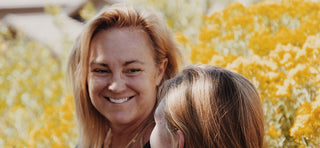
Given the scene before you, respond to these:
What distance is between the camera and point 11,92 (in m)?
4.71

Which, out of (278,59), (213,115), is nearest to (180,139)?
(213,115)

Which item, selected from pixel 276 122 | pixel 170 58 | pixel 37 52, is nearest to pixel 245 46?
pixel 276 122

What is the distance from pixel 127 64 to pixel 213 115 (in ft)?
2.30

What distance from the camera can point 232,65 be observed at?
2660 mm

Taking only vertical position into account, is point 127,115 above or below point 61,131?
above

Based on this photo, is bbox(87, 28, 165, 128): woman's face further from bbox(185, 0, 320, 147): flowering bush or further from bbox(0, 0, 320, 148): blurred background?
bbox(185, 0, 320, 147): flowering bush

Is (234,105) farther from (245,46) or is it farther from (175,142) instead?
(245,46)

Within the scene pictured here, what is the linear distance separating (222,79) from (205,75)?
0.20ft

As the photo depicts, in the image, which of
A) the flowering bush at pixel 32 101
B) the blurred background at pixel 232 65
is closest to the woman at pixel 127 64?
the blurred background at pixel 232 65

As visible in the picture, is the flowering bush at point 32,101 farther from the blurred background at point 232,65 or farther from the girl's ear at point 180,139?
the girl's ear at point 180,139

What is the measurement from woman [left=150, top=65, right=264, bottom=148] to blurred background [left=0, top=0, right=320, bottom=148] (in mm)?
685

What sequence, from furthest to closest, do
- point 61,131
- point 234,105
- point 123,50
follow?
point 61,131 → point 123,50 → point 234,105

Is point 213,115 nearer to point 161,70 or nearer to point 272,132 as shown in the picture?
point 161,70

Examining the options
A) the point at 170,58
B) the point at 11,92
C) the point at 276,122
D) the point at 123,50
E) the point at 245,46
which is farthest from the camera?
the point at 11,92
